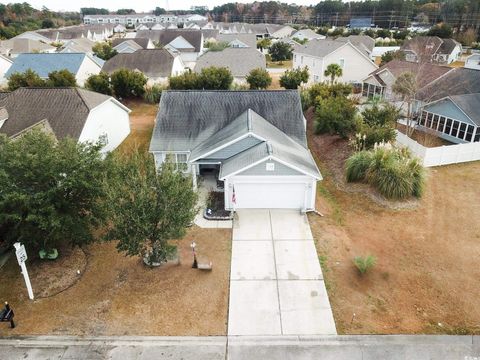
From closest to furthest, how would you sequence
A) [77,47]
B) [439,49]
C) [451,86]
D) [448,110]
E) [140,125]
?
[448,110] < [451,86] < [140,125] < [439,49] < [77,47]

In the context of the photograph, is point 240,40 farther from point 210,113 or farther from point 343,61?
point 210,113

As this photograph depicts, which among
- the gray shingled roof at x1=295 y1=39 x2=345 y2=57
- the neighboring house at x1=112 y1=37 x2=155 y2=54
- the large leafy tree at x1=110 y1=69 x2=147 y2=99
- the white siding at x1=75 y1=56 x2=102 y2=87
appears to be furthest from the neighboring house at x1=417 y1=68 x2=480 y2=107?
the neighboring house at x1=112 y1=37 x2=155 y2=54

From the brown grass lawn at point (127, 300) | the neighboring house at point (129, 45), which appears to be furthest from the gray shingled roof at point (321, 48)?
the brown grass lawn at point (127, 300)

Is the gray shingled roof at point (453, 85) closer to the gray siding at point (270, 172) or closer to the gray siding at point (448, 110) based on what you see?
the gray siding at point (448, 110)

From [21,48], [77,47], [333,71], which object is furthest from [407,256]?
[21,48]

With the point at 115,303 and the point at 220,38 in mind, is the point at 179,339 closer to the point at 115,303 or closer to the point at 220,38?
the point at 115,303

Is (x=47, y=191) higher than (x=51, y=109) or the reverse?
the reverse
